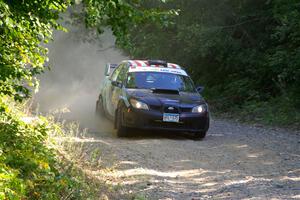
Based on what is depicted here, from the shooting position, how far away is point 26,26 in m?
6.54

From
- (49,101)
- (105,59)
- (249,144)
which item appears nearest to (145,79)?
(249,144)

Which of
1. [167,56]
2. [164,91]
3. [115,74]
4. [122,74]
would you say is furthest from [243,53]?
[164,91]

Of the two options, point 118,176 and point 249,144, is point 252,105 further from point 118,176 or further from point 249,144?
point 118,176

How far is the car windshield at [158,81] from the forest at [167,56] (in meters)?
1.60

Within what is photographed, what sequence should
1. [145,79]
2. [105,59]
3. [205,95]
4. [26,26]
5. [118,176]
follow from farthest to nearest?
[105,59], [205,95], [145,79], [118,176], [26,26]

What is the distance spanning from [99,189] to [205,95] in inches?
651

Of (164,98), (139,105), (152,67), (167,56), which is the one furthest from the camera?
(167,56)

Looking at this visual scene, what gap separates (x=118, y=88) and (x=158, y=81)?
38.3 inches

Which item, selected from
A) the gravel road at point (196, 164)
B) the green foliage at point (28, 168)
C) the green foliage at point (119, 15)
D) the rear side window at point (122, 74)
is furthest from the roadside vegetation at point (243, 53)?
the green foliage at point (119, 15)

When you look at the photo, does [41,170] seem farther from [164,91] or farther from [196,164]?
[164,91]

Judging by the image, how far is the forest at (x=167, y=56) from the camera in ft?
21.0

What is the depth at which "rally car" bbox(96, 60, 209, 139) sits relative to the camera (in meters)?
12.6

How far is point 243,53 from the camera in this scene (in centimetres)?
2133

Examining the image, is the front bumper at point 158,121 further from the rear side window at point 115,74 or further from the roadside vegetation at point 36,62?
the roadside vegetation at point 36,62
